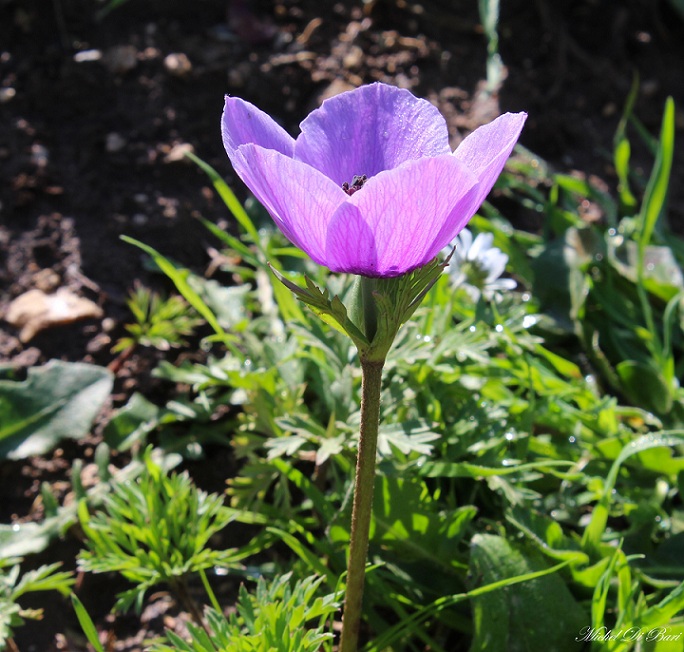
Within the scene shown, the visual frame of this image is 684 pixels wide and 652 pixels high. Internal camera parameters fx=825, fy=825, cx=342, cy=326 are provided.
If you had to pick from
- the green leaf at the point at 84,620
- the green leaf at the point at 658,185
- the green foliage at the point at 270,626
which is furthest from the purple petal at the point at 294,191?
the green leaf at the point at 658,185

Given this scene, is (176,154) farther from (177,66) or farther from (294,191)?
(294,191)

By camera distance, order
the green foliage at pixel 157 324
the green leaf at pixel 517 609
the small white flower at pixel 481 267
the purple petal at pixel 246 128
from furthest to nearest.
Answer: the green foliage at pixel 157 324, the small white flower at pixel 481 267, the green leaf at pixel 517 609, the purple petal at pixel 246 128

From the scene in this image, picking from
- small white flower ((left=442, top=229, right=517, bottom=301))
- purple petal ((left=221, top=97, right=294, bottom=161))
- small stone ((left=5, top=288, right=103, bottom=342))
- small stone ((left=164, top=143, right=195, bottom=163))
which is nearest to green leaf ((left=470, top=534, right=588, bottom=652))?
small white flower ((left=442, top=229, right=517, bottom=301))

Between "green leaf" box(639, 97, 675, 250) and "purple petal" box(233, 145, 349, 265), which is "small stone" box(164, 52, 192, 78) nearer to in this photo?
"green leaf" box(639, 97, 675, 250)

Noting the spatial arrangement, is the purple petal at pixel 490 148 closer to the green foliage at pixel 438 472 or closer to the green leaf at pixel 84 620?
the green foliage at pixel 438 472

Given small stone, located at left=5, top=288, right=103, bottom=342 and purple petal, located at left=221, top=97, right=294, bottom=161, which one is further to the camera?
small stone, located at left=5, top=288, right=103, bottom=342

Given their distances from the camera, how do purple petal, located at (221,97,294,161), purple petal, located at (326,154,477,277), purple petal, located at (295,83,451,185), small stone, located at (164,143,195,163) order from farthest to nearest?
small stone, located at (164,143,195,163) < purple petal, located at (295,83,451,185) < purple petal, located at (221,97,294,161) < purple petal, located at (326,154,477,277)
